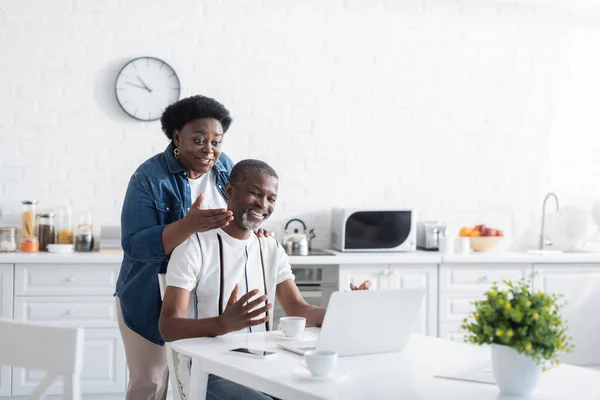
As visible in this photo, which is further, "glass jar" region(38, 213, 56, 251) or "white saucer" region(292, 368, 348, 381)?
"glass jar" region(38, 213, 56, 251)

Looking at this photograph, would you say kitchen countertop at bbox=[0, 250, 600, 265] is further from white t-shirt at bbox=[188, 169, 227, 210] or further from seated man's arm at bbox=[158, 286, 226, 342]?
seated man's arm at bbox=[158, 286, 226, 342]

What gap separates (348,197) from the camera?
4.44 m

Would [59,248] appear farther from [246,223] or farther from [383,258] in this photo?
[246,223]

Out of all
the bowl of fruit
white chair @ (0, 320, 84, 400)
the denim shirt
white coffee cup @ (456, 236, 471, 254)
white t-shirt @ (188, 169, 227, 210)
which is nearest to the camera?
white chair @ (0, 320, 84, 400)

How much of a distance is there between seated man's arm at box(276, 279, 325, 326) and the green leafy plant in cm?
76

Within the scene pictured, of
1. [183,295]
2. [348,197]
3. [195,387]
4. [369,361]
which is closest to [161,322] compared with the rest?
[183,295]

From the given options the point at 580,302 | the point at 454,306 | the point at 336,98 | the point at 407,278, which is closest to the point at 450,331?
the point at 454,306

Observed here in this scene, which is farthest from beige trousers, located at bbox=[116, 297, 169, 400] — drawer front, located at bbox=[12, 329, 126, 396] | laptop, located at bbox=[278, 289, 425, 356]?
drawer front, located at bbox=[12, 329, 126, 396]

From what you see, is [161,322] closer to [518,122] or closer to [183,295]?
[183,295]

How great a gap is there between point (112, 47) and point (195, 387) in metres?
2.88

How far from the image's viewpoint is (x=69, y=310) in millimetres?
3613

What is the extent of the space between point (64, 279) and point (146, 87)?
48.0 inches

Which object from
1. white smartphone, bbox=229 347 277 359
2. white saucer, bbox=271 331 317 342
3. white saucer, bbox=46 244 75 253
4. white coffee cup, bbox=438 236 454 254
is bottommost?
white saucer, bbox=271 331 317 342

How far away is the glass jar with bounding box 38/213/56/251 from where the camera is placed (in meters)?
3.89
